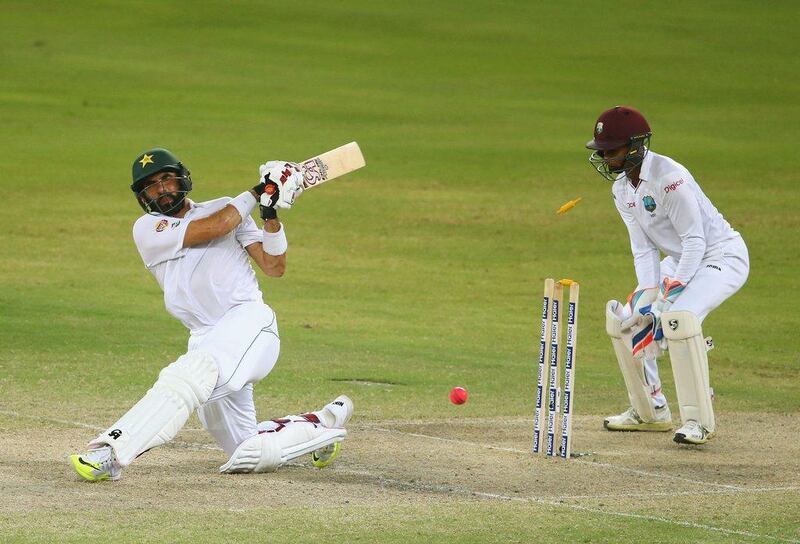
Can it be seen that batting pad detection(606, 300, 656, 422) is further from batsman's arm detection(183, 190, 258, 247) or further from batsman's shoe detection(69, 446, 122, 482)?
batsman's shoe detection(69, 446, 122, 482)

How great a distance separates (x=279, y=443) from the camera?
282 inches

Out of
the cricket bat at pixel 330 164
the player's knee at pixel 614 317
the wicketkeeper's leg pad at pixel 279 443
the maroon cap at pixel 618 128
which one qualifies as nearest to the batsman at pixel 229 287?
the wicketkeeper's leg pad at pixel 279 443

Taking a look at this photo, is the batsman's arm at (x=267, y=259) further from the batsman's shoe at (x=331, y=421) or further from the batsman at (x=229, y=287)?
the batsman's shoe at (x=331, y=421)

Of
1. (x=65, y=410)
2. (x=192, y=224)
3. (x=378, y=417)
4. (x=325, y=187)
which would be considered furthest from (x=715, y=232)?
(x=325, y=187)

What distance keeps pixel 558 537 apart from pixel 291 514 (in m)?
1.09

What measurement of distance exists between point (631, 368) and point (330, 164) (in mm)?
2297

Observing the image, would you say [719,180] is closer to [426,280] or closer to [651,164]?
[426,280]

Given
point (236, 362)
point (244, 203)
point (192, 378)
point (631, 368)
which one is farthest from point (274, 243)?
point (631, 368)

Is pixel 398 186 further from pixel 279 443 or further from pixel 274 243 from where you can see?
pixel 279 443

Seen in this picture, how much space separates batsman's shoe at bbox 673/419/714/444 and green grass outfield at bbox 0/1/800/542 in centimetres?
146

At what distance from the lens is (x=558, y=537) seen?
233 inches

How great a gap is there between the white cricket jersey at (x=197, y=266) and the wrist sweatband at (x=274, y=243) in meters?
0.09

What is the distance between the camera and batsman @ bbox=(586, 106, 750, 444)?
8.13m

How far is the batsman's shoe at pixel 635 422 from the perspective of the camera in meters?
8.80
